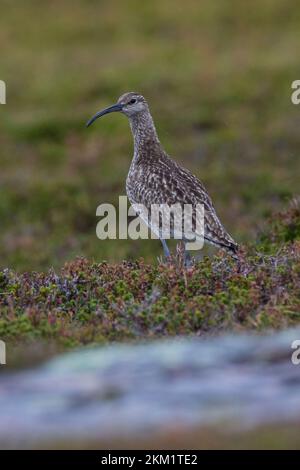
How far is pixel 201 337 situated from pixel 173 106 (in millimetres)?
18563

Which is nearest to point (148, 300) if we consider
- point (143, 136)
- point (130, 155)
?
point (143, 136)

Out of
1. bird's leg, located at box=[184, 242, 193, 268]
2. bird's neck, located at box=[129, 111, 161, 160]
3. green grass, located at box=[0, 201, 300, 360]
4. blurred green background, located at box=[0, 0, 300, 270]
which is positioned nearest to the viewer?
green grass, located at box=[0, 201, 300, 360]

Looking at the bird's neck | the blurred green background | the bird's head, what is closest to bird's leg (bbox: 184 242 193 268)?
the bird's neck

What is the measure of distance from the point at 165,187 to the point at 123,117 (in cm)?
1468

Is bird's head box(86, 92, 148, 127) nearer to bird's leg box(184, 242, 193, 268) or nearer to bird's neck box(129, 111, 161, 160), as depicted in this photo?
bird's neck box(129, 111, 161, 160)

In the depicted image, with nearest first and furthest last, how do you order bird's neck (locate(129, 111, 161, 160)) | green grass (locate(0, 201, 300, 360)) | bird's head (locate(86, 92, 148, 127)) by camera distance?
green grass (locate(0, 201, 300, 360))
bird's neck (locate(129, 111, 161, 160))
bird's head (locate(86, 92, 148, 127))

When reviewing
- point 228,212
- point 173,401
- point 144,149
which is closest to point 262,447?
point 173,401

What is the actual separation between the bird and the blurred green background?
245cm

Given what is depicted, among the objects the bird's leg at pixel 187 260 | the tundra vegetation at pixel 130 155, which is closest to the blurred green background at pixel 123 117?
the tundra vegetation at pixel 130 155

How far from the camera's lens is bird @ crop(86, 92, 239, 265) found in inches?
436

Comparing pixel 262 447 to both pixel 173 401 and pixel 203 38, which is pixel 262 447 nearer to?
pixel 173 401

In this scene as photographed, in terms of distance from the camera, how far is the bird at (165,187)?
36.3ft

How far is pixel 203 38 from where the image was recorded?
3266 cm

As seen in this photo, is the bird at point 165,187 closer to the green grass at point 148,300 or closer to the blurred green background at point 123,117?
the green grass at point 148,300
